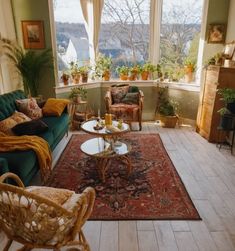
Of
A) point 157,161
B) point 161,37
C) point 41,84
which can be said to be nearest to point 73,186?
point 157,161

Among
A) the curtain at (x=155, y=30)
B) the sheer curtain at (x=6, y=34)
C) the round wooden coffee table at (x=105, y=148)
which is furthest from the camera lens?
the curtain at (x=155, y=30)

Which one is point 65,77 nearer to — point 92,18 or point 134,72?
point 92,18

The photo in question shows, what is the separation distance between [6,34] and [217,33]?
386 centimetres

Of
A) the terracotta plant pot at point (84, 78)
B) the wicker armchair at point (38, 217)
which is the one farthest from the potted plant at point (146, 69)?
the wicker armchair at point (38, 217)

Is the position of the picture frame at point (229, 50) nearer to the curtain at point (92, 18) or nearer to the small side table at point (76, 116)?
the curtain at point (92, 18)

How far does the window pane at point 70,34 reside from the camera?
4.48m

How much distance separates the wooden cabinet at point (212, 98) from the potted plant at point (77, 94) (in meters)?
2.32

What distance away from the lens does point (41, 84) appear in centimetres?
443

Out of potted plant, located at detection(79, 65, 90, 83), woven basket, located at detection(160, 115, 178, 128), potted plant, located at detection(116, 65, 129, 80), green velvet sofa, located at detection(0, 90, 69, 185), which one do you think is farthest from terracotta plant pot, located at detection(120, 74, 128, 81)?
green velvet sofa, located at detection(0, 90, 69, 185)

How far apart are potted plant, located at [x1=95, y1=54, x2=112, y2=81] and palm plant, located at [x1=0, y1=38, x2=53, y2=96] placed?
105cm

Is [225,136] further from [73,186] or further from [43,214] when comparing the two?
[43,214]

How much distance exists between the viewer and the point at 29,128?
2787 millimetres

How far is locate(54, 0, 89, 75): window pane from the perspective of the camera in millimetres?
4477

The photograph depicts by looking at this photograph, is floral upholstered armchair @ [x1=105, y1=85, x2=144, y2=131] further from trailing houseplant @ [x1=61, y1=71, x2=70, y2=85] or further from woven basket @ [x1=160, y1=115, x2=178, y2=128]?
trailing houseplant @ [x1=61, y1=71, x2=70, y2=85]
